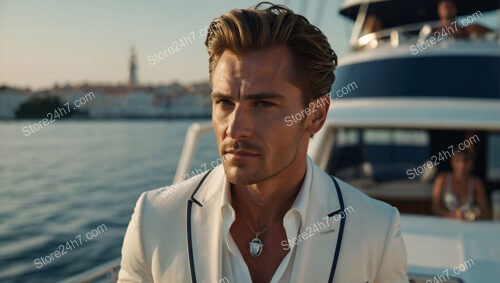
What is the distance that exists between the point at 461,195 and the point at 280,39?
11.2 feet

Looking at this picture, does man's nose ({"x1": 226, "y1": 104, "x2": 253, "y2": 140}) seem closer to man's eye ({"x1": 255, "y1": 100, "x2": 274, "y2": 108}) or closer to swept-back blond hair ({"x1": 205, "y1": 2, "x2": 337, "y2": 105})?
man's eye ({"x1": 255, "y1": 100, "x2": 274, "y2": 108})

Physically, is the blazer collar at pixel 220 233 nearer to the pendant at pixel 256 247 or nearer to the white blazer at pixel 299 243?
the white blazer at pixel 299 243

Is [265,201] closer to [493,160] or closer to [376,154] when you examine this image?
[376,154]

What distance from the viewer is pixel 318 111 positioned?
72.6 inches

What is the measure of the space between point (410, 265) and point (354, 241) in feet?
6.32

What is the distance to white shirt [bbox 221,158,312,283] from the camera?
1.66 meters

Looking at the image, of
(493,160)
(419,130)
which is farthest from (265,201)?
(493,160)

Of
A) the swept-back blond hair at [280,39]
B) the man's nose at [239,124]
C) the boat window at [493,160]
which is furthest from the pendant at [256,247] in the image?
the boat window at [493,160]

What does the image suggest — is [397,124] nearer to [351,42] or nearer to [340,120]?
[340,120]

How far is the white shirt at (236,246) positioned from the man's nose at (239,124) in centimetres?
30

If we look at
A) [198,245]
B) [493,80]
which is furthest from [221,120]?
[493,80]

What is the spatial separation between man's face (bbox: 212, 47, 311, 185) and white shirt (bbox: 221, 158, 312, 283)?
166 mm

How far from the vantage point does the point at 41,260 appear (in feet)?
40.3

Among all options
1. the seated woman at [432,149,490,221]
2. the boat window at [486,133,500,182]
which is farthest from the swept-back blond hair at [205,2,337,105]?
the boat window at [486,133,500,182]
